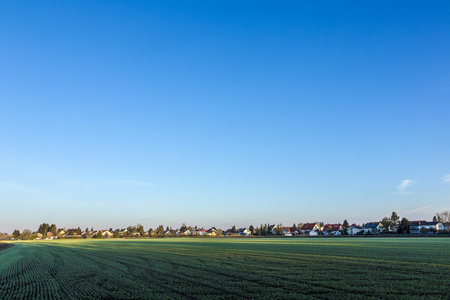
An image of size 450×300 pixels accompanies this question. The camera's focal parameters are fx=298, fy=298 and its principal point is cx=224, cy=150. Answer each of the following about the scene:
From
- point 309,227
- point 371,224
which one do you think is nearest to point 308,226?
point 309,227

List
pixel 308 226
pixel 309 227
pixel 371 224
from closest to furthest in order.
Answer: pixel 371 224
pixel 309 227
pixel 308 226

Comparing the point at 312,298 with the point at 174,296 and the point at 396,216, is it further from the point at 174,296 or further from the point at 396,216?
the point at 396,216

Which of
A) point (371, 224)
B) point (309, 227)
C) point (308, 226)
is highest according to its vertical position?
point (371, 224)

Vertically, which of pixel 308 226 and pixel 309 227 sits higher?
pixel 308 226

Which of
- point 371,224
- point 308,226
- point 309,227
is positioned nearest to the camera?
point 371,224

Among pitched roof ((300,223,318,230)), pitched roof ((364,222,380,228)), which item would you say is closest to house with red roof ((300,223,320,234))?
pitched roof ((300,223,318,230))

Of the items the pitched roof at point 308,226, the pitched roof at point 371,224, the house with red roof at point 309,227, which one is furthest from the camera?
the pitched roof at point 308,226

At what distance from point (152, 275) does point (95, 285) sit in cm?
371

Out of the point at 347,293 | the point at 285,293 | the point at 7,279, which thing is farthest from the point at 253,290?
the point at 7,279

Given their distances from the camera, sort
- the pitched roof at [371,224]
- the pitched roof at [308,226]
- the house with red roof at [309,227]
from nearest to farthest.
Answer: the pitched roof at [371,224] < the house with red roof at [309,227] < the pitched roof at [308,226]

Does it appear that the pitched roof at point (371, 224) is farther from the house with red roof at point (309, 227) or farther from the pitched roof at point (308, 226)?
the pitched roof at point (308, 226)

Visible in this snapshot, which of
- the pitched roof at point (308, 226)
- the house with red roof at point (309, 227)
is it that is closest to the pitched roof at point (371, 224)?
the house with red roof at point (309, 227)

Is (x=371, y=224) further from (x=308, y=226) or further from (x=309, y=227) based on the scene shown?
(x=308, y=226)

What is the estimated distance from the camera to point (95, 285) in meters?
16.9
